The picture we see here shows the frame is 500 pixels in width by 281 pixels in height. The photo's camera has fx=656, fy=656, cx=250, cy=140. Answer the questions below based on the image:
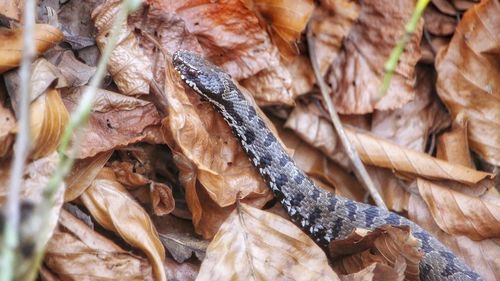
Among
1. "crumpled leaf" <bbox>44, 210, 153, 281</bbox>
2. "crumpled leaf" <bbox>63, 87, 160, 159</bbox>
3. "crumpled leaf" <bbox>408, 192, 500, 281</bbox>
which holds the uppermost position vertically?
"crumpled leaf" <bbox>63, 87, 160, 159</bbox>

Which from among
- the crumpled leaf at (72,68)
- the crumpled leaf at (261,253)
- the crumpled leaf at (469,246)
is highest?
the crumpled leaf at (72,68)

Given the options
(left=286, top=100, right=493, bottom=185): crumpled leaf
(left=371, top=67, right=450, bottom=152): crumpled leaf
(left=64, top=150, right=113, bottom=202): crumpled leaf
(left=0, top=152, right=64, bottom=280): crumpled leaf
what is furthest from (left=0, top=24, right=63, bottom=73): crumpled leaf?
(left=371, top=67, right=450, bottom=152): crumpled leaf

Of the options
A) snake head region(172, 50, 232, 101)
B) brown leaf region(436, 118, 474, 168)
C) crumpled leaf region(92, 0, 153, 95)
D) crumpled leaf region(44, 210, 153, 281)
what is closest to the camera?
crumpled leaf region(44, 210, 153, 281)

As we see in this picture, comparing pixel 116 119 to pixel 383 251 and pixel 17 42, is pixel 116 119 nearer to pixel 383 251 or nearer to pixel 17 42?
pixel 17 42

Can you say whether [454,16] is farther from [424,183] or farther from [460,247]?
[460,247]

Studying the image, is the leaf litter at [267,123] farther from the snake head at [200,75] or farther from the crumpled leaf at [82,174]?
the snake head at [200,75]

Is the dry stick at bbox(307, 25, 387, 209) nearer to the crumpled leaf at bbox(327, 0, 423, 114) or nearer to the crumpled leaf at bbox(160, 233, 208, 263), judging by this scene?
the crumpled leaf at bbox(327, 0, 423, 114)

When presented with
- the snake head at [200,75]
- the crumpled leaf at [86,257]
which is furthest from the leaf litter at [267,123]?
the snake head at [200,75]

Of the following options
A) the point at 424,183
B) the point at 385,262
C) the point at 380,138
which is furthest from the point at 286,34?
the point at 385,262
